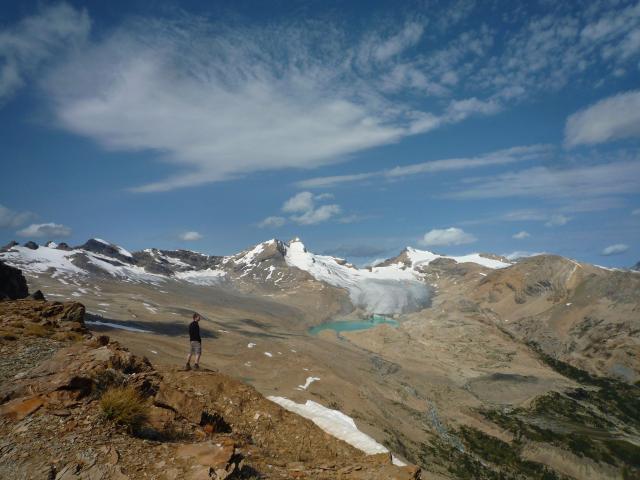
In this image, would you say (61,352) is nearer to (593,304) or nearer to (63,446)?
(63,446)

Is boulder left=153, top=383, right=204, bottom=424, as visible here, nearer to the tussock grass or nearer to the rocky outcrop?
the tussock grass

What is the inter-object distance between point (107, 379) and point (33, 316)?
36.3ft

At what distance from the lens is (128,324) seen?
12350cm

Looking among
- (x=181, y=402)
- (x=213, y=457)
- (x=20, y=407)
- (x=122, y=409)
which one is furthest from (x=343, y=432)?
(x=20, y=407)

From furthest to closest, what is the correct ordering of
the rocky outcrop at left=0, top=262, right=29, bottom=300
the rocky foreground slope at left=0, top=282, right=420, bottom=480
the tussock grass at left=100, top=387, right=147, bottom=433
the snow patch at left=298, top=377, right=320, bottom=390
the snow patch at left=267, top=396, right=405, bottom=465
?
the rocky outcrop at left=0, top=262, right=29, bottom=300
the snow patch at left=298, top=377, right=320, bottom=390
the snow patch at left=267, top=396, right=405, bottom=465
the tussock grass at left=100, top=387, right=147, bottom=433
the rocky foreground slope at left=0, top=282, right=420, bottom=480

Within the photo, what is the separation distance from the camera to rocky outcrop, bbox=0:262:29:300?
241ft

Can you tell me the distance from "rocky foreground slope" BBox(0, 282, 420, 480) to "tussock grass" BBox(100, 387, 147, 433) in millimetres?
32

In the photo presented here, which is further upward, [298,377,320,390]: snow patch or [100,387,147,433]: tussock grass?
[100,387,147,433]: tussock grass

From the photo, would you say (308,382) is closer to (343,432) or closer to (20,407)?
(343,432)

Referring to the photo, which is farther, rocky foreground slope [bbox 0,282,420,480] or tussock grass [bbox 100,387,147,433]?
tussock grass [bbox 100,387,147,433]

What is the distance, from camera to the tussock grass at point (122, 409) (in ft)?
36.1

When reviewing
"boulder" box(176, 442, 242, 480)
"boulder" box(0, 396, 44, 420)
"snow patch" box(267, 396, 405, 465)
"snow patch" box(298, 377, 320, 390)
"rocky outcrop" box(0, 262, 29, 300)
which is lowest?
"snow patch" box(298, 377, 320, 390)

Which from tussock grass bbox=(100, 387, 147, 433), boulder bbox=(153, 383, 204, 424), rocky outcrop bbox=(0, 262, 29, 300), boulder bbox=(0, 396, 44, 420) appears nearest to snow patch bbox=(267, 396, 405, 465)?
boulder bbox=(153, 383, 204, 424)

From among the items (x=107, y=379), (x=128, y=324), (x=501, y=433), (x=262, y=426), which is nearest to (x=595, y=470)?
(x=501, y=433)
